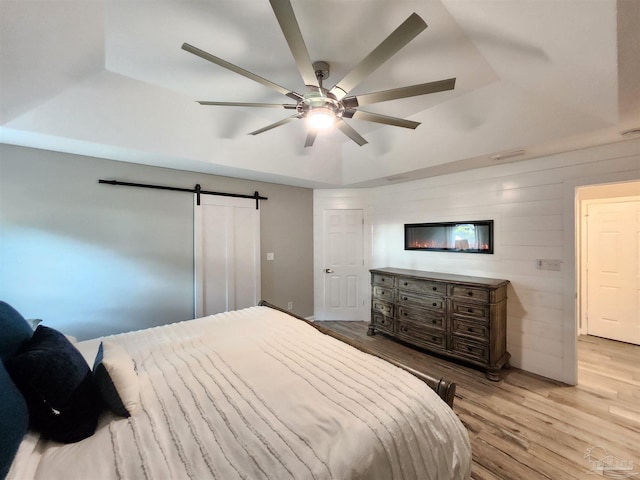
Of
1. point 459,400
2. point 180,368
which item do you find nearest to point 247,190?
point 180,368

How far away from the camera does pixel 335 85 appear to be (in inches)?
63.1

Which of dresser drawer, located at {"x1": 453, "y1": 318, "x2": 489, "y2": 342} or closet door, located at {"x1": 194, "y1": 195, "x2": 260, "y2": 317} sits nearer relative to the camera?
dresser drawer, located at {"x1": 453, "y1": 318, "x2": 489, "y2": 342}

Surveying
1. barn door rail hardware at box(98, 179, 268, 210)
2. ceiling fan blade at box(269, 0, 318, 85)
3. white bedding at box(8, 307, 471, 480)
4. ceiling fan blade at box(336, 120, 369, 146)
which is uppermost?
ceiling fan blade at box(269, 0, 318, 85)

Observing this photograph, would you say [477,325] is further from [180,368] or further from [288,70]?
[288,70]

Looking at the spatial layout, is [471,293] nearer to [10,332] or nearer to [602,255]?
[602,255]

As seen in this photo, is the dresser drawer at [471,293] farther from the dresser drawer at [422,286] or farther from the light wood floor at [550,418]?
the light wood floor at [550,418]

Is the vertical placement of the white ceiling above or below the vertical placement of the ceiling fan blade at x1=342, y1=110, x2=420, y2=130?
above

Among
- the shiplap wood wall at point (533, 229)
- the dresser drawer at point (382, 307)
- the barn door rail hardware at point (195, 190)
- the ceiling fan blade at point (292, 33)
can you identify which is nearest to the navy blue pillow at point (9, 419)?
the ceiling fan blade at point (292, 33)

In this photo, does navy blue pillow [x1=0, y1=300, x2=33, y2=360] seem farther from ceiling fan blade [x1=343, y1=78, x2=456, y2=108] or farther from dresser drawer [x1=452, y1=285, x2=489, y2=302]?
dresser drawer [x1=452, y1=285, x2=489, y2=302]

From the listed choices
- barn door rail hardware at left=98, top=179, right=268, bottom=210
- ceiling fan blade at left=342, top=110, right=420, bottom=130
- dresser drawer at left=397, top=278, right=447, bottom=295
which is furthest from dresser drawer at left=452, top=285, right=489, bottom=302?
barn door rail hardware at left=98, top=179, right=268, bottom=210

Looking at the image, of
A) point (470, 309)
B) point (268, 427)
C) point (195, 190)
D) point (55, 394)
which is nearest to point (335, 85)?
point (268, 427)

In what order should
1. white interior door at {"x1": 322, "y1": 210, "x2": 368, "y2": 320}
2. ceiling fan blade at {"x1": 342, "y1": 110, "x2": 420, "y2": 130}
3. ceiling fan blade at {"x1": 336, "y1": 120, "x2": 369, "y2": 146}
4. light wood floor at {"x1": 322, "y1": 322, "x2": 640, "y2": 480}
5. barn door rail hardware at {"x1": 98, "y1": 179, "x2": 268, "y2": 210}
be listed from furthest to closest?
white interior door at {"x1": 322, "y1": 210, "x2": 368, "y2": 320} < barn door rail hardware at {"x1": 98, "y1": 179, "x2": 268, "y2": 210} < ceiling fan blade at {"x1": 336, "y1": 120, "x2": 369, "y2": 146} < ceiling fan blade at {"x1": 342, "y1": 110, "x2": 420, "y2": 130} < light wood floor at {"x1": 322, "y1": 322, "x2": 640, "y2": 480}

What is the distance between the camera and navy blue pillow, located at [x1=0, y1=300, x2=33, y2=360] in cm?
113

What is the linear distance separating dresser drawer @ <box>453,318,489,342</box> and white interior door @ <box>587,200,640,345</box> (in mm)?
2417
